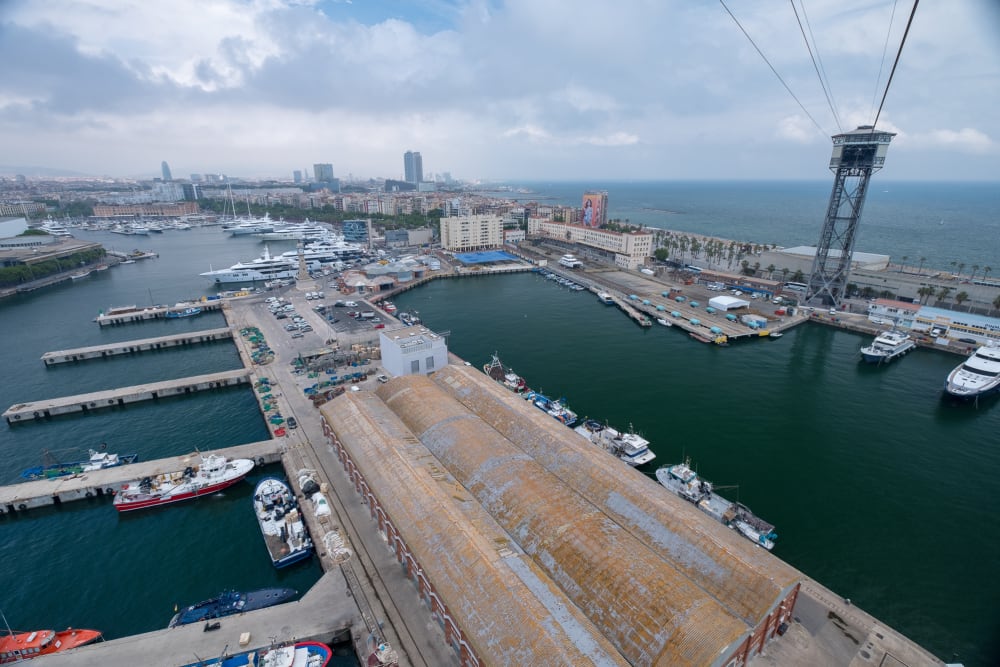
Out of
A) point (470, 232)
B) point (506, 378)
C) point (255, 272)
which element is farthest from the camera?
point (470, 232)

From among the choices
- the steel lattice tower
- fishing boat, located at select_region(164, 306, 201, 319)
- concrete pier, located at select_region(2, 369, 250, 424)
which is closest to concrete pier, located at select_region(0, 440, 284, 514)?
concrete pier, located at select_region(2, 369, 250, 424)

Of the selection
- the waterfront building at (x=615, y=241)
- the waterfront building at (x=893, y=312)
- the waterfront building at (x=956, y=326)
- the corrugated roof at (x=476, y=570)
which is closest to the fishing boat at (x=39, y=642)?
the corrugated roof at (x=476, y=570)

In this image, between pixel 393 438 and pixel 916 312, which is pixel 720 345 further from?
pixel 393 438

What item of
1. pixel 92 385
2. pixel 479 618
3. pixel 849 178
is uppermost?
pixel 849 178

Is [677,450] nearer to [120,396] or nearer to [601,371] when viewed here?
[601,371]

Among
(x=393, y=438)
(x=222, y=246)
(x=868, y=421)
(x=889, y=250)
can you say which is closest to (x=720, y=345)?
(x=868, y=421)

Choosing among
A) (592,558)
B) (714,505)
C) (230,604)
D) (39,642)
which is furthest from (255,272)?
(714,505)
